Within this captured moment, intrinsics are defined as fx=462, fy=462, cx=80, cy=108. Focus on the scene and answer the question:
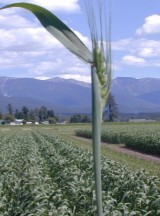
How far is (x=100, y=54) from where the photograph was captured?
4.09ft

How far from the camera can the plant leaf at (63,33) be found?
123cm

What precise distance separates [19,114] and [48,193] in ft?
560

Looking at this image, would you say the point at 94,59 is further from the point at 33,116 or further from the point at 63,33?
the point at 33,116

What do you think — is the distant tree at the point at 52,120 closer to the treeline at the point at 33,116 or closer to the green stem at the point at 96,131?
the treeline at the point at 33,116

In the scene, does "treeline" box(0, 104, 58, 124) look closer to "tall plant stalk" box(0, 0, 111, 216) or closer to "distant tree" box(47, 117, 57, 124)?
"distant tree" box(47, 117, 57, 124)

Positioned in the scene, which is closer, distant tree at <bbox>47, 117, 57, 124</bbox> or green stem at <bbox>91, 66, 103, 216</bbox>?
green stem at <bbox>91, 66, 103, 216</bbox>

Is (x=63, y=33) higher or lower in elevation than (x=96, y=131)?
higher

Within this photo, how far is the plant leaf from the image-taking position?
1.23 m

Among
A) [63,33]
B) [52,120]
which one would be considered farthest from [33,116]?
Result: [63,33]

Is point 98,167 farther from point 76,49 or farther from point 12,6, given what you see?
point 12,6

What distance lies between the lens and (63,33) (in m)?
1.25

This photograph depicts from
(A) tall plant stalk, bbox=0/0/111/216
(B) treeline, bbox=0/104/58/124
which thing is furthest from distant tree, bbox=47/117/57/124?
(A) tall plant stalk, bbox=0/0/111/216

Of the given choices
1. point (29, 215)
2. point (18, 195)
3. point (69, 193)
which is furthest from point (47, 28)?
point (69, 193)

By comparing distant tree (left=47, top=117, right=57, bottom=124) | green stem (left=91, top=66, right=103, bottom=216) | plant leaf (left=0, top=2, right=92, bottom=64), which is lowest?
distant tree (left=47, top=117, right=57, bottom=124)
